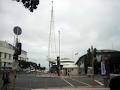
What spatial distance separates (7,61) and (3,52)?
5.99 meters

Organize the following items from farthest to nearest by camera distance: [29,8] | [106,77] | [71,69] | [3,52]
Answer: [3,52]
[71,69]
[106,77]
[29,8]

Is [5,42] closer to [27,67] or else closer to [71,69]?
[27,67]

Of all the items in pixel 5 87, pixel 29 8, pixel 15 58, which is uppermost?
pixel 29 8

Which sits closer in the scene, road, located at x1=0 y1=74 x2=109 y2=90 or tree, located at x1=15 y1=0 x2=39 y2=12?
tree, located at x1=15 y1=0 x2=39 y2=12

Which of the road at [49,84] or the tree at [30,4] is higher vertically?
the tree at [30,4]

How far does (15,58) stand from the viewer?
2427 centimetres

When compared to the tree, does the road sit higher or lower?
lower

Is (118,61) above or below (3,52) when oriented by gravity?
below

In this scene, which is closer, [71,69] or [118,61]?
[118,61]

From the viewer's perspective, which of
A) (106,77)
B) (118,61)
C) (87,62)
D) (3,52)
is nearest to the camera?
(106,77)

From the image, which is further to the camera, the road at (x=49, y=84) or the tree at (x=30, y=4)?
the road at (x=49, y=84)

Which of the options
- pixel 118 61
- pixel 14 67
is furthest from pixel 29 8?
pixel 118 61

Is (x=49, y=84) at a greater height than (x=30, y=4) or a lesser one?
lesser

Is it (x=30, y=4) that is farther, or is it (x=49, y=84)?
(x=49, y=84)
